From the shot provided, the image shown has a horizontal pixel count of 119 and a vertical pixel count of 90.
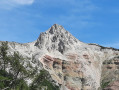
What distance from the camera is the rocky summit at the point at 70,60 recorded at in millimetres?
132875

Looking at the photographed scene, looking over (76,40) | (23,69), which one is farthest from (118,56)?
(23,69)

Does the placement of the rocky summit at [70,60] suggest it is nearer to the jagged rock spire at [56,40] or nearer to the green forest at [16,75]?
the jagged rock spire at [56,40]

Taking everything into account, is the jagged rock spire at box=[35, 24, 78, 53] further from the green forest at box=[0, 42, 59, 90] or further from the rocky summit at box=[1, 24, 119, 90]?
the green forest at box=[0, 42, 59, 90]

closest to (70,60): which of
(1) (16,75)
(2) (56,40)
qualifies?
(2) (56,40)

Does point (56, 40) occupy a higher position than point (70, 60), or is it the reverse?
point (56, 40)

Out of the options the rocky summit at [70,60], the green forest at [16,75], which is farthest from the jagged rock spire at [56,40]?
the green forest at [16,75]

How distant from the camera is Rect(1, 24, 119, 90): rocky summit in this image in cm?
13288

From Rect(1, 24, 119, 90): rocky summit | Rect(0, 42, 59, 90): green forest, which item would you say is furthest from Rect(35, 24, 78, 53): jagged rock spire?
Rect(0, 42, 59, 90): green forest

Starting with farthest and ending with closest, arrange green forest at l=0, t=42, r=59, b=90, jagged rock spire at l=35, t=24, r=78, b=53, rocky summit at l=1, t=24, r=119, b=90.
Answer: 1. jagged rock spire at l=35, t=24, r=78, b=53
2. rocky summit at l=1, t=24, r=119, b=90
3. green forest at l=0, t=42, r=59, b=90

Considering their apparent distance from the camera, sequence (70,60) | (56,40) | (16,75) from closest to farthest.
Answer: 1. (16,75)
2. (70,60)
3. (56,40)

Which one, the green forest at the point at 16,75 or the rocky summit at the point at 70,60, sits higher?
the rocky summit at the point at 70,60

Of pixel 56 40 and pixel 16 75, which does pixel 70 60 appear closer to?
pixel 56 40

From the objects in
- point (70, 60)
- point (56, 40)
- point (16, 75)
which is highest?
point (56, 40)

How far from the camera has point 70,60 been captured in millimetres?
142000
